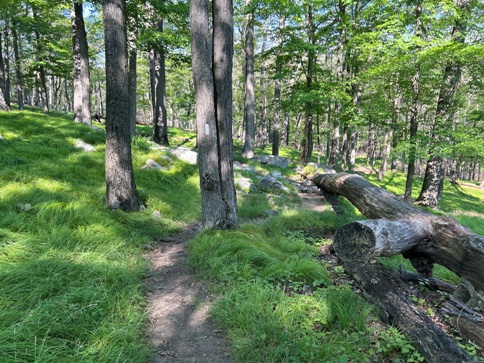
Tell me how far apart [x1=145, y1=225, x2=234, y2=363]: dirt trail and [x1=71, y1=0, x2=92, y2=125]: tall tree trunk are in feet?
36.3

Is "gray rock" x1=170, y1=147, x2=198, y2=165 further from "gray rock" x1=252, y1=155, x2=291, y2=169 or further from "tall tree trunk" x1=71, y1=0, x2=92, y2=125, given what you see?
"gray rock" x1=252, y1=155, x2=291, y2=169

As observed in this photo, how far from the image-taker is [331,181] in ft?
24.7

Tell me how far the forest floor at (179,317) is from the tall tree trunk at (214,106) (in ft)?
3.89

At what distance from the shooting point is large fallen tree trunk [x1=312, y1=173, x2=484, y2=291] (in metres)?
3.60

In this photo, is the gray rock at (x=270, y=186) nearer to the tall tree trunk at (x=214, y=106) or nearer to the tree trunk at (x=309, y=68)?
the tall tree trunk at (x=214, y=106)

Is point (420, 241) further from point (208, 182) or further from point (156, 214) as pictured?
point (156, 214)

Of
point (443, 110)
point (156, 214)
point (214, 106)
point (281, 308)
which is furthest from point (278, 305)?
point (443, 110)

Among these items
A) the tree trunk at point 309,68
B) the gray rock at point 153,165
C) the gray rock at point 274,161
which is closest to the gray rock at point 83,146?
the gray rock at point 153,165

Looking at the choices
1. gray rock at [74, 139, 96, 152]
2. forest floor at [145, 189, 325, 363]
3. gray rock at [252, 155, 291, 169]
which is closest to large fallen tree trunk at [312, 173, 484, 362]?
forest floor at [145, 189, 325, 363]

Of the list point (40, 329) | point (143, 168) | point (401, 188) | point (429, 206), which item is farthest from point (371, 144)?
point (40, 329)

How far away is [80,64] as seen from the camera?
1226cm

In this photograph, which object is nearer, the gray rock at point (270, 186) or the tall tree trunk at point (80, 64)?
the gray rock at point (270, 186)

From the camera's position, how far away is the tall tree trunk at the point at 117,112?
5.36 meters

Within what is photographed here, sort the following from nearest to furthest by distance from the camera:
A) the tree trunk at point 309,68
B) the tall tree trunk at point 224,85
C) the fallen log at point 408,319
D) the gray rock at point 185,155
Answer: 1. the fallen log at point 408,319
2. the tall tree trunk at point 224,85
3. the gray rock at point 185,155
4. the tree trunk at point 309,68
